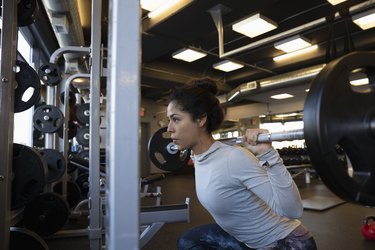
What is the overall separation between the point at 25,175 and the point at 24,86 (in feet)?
1.84

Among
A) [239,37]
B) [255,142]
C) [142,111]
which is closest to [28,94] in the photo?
[142,111]

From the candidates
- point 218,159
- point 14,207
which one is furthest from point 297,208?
point 14,207

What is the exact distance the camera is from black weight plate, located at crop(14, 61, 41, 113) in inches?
74.9

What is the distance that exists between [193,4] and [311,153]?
297cm

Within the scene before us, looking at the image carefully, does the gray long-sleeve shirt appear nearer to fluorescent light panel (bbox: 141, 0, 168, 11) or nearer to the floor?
the floor

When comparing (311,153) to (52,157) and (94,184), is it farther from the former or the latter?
(52,157)

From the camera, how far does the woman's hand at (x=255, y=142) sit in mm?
915

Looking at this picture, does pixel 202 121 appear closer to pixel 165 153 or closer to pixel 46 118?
pixel 165 153

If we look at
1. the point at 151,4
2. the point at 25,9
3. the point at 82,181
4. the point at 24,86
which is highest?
the point at 151,4

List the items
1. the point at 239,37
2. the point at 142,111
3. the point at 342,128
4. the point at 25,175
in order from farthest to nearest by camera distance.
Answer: the point at 239,37, the point at 142,111, the point at 25,175, the point at 342,128

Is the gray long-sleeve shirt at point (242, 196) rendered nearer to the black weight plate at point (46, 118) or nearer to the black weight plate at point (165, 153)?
the black weight plate at point (165, 153)

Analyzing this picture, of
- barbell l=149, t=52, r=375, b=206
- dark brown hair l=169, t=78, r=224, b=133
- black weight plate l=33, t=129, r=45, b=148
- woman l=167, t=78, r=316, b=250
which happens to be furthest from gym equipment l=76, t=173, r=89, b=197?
barbell l=149, t=52, r=375, b=206

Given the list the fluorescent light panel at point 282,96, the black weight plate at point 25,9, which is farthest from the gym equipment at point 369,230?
the fluorescent light panel at point 282,96

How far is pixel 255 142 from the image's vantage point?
923 millimetres
